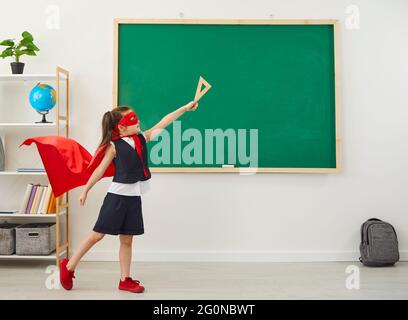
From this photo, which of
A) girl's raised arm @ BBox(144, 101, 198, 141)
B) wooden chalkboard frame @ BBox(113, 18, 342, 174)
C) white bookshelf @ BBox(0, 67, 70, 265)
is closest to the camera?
girl's raised arm @ BBox(144, 101, 198, 141)

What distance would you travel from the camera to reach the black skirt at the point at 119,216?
2.95m

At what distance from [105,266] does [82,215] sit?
0.52 m

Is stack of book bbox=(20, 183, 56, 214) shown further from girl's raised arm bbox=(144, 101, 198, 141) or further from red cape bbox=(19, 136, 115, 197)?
girl's raised arm bbox=(144, 101, 198, 141)

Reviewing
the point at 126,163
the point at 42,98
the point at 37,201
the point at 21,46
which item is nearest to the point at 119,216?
the point at 126,163

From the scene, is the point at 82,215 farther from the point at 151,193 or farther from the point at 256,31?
the point at 256,31

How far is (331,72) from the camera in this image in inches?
156

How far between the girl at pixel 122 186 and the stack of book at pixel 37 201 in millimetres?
816

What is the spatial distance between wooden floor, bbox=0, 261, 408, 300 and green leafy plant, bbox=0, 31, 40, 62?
1.74 meters

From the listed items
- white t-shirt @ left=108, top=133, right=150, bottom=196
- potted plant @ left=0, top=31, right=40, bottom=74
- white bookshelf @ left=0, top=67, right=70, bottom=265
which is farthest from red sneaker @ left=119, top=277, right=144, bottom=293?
potted plant @ left=0, top=31, right=40, bottom=74

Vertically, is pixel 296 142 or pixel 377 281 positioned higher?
pixel 296 142

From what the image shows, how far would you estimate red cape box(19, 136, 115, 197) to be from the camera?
3135mm

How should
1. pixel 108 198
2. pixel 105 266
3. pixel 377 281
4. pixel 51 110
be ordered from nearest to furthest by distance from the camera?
1. pixel 108 198
2. pixel 377 281
3. pixel 105 266
4. pixel 51 110

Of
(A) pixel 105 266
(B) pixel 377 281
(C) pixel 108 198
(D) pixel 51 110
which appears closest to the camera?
(C) pixel 108 198

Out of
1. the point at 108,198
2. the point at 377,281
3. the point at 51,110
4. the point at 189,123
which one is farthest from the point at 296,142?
the point at 51,110
